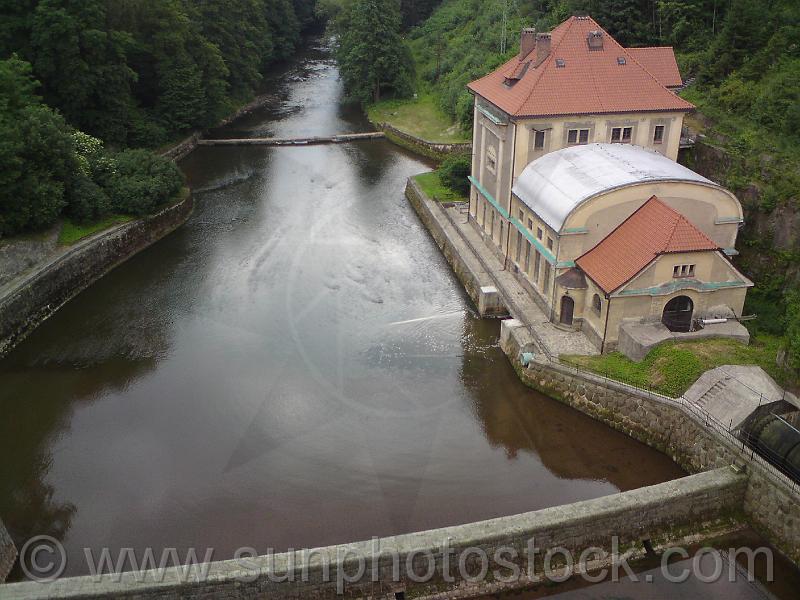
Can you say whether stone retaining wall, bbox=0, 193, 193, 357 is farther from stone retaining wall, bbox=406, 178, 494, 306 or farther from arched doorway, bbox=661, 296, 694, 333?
arched doorway, bbox=661, 296, 694, 333

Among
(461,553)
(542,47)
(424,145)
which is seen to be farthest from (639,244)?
(424,145)

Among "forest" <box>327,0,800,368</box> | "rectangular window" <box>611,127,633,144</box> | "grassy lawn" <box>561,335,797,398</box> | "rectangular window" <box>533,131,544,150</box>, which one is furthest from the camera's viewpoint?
"rectangular window" <box>611,127,633,144</box>

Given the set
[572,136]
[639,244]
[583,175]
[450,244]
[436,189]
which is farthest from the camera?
[436,189]

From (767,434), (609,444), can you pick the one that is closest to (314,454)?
(609,444)

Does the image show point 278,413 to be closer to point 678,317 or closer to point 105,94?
point 678,317

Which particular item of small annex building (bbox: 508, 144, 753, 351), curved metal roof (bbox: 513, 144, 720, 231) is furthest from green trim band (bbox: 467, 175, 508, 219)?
small annex building (bbox: 508, 144, 753, 351)
